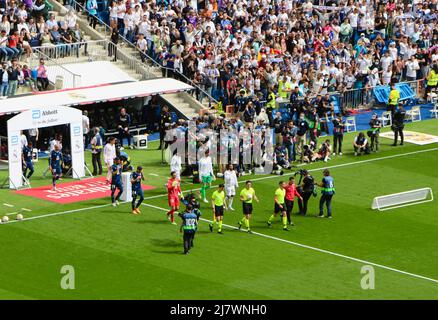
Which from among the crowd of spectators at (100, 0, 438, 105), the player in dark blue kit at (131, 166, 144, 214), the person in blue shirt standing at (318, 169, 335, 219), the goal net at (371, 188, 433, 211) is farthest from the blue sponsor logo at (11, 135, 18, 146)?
the crowd of spectators at (100, 0, 438, 105)

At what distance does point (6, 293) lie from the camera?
3778 cm

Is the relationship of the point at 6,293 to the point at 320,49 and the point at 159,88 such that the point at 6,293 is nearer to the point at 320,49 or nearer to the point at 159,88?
the point at 159,88

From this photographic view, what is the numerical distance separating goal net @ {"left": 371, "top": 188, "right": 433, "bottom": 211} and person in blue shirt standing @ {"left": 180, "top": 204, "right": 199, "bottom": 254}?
9.89m

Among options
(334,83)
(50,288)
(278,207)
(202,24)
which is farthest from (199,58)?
(50,288)

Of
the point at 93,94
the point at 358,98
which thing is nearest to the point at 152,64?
the point at 93,94

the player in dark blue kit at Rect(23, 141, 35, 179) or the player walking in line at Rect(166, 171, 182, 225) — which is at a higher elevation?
the player in dark blue kit at Rect(23, 141, 35, 179)

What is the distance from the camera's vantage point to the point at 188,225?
1646 inches

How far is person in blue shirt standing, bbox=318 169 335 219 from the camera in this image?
156ft

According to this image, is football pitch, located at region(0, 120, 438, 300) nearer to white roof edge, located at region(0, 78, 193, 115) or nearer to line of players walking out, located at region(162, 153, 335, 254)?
line of players walking out, located at region(162, 153, 335, 254)

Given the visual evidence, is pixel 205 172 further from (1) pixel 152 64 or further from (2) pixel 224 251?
(1) pixel 152 64

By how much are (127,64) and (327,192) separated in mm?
19554

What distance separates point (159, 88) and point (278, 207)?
15833 mm

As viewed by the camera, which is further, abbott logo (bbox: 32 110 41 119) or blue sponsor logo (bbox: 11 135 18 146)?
abbott logo (bbox: 32 110 41 119)

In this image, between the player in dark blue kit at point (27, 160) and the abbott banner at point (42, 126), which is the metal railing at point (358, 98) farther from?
the player in dark blue kit at point (27, 160)
